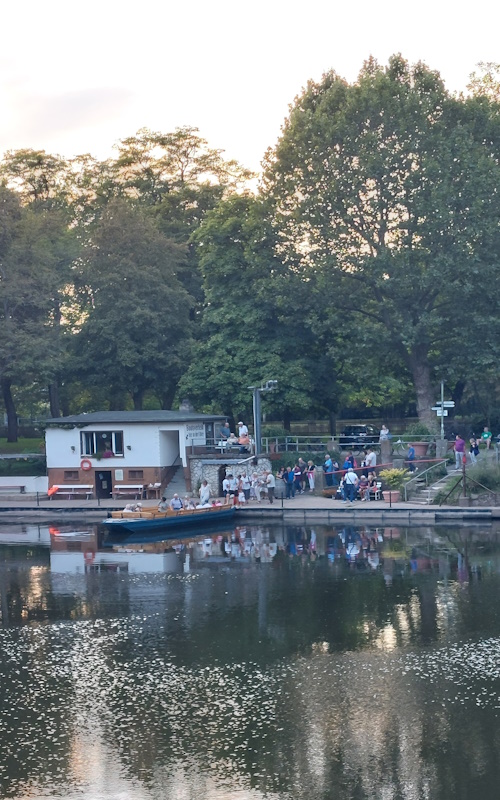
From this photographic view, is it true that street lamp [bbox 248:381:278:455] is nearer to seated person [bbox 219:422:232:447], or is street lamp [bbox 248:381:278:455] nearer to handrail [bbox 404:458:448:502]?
seated person [bbox 219:422:232:447]

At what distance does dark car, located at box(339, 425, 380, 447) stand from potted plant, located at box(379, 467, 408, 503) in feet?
15.2

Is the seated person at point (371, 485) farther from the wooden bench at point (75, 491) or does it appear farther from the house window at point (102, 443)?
the wooden bench at point (75, 491)

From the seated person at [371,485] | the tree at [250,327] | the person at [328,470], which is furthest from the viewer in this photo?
the tree at [250,327]

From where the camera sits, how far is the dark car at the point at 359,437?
Answer: 52.8 meters

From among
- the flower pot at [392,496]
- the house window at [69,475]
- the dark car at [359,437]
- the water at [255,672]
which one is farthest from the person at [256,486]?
the water at [255,672]

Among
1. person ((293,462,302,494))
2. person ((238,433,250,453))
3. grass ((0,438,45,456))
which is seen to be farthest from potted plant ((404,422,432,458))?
grass ((0,438,45,456))

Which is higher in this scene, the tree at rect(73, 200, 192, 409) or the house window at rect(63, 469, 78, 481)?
the tree at rect(73, 200, 192, 409)

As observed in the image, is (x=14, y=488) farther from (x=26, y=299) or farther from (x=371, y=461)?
(x=371, y=461)

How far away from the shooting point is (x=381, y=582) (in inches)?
1284

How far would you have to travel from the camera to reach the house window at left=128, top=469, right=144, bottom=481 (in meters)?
51.8

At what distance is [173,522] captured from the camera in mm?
43906

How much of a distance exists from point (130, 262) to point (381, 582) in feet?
114

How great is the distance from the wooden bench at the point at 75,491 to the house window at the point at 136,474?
2.00 m

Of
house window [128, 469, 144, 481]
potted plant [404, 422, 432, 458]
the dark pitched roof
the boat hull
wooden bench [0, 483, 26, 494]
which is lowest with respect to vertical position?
the boat hull
